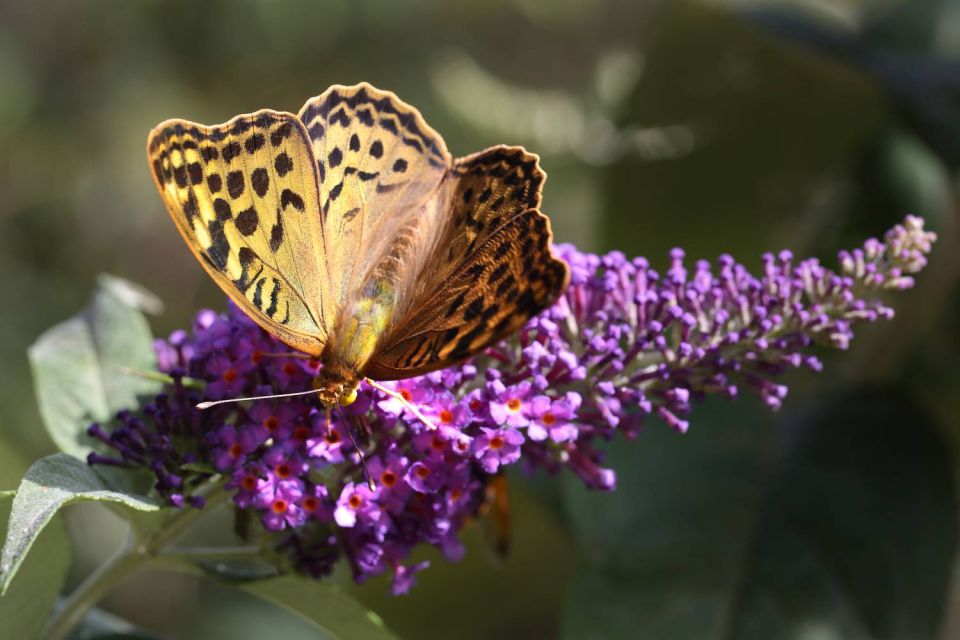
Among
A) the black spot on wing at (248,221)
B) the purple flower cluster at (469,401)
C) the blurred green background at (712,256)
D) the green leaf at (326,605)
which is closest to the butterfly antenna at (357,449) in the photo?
the purple flower cluster at (469,401)

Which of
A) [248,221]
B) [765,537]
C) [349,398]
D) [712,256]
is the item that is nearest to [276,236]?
[248,221]

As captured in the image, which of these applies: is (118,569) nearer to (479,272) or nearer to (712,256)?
(479,272)

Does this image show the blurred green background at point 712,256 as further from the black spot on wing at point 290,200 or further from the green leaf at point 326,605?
the black spot on wing at point 290,200

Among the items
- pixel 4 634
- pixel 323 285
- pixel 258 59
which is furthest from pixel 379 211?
pixel 258 59

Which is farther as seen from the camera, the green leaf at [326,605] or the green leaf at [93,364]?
the green leaf at [93,364]

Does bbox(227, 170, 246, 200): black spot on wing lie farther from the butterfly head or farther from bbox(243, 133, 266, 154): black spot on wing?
the butterfly head
